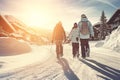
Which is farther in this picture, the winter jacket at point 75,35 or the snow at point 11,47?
the snow at point 11,47

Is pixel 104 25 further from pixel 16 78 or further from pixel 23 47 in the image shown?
pixel 16 78

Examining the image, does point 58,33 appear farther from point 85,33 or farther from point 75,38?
point 85,33

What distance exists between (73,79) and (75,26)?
7350 millimetres

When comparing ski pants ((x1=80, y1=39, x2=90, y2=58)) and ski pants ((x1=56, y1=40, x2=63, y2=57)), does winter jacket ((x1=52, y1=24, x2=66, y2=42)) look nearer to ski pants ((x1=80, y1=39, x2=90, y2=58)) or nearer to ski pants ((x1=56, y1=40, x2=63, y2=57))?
ski pants ((x1=56, y1=40, x2=63, y2=57))

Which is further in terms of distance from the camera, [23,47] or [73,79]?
[23,47]

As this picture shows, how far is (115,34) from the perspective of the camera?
75.0ft

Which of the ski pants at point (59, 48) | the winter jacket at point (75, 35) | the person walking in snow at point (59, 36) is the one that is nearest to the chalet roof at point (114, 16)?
the person walking in snow at point (59, 36)

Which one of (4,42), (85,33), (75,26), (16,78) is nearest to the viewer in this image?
(16,78)

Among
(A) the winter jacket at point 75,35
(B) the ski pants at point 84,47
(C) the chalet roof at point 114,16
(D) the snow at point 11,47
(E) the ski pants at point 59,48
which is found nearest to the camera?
(B) the ski pants at point 84,47

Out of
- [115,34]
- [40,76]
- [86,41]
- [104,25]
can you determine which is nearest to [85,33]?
[86,41]

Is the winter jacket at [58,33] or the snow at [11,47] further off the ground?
the winter jacket at [58,33]

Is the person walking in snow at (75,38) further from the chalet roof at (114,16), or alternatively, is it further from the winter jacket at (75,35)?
the chalet roof at (114,16)

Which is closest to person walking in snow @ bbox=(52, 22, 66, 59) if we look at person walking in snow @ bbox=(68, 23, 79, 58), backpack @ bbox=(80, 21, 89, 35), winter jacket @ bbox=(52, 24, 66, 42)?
winter jacket @ bbox=(52, 24, 66, 42)

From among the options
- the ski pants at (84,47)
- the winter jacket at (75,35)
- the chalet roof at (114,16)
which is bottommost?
the ski pants at (84,47)
